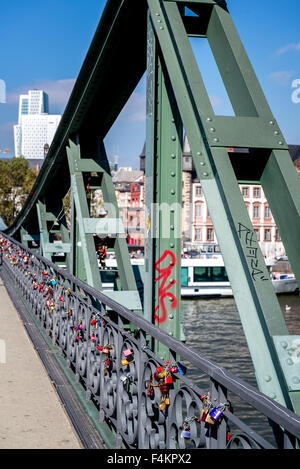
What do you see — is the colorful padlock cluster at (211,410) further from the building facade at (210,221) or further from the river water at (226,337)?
the building facade at (210,221)

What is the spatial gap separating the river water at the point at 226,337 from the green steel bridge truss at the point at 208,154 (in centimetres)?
857

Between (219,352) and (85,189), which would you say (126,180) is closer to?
(219,352)

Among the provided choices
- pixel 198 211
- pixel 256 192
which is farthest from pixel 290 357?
pixel 256 192

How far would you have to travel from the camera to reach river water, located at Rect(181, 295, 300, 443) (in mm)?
16498

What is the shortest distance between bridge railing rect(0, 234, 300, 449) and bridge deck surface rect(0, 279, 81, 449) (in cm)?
29

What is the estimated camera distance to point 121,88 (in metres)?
7.31

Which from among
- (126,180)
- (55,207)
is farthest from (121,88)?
(126,180)

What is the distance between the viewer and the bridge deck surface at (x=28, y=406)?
3.65 meters

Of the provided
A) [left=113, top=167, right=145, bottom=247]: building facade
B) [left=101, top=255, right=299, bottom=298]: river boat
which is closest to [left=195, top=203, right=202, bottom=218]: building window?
[left=113, top=167, right=145, bottom=247]: building facade

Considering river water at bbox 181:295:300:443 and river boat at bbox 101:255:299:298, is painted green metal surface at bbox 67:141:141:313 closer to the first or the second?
river water at bbox 181:295:300:443
